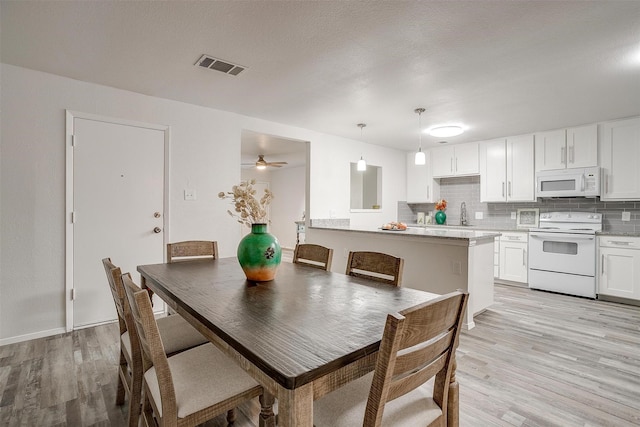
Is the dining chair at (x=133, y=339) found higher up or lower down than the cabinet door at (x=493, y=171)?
lower down

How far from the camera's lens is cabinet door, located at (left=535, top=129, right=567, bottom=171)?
176 inches

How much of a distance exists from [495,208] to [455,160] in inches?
42.6

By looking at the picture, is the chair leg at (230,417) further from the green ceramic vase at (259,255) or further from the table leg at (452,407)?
the table leg at (452,407)

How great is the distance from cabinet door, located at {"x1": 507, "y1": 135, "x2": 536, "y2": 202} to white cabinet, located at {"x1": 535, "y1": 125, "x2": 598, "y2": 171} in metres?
0.11

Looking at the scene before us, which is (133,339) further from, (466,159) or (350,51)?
(466,159)

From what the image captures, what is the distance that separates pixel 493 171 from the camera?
5164 millimetres

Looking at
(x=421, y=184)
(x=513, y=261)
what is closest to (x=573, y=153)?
(x=513, y=261)

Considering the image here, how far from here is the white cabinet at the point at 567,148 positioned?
4.24m

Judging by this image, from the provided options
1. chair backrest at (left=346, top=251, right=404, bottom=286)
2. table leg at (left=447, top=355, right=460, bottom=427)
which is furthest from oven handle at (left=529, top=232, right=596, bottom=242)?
table leg at (left=447, top=355, right=460, bottom=427)

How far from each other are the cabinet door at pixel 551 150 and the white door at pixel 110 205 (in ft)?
16.9

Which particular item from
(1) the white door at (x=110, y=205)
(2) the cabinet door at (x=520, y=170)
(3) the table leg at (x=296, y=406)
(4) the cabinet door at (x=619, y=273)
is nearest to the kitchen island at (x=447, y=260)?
(4) the cabinet door at (x=619, y=273)

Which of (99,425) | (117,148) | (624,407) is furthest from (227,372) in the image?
(117,148)

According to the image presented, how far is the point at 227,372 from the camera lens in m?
A: 1.25

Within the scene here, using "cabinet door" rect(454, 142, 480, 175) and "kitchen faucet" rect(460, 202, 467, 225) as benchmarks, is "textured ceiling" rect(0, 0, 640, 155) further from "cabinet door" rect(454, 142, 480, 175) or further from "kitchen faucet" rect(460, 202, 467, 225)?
"kitchen faucet" rect(460, 202, 467, 225)
